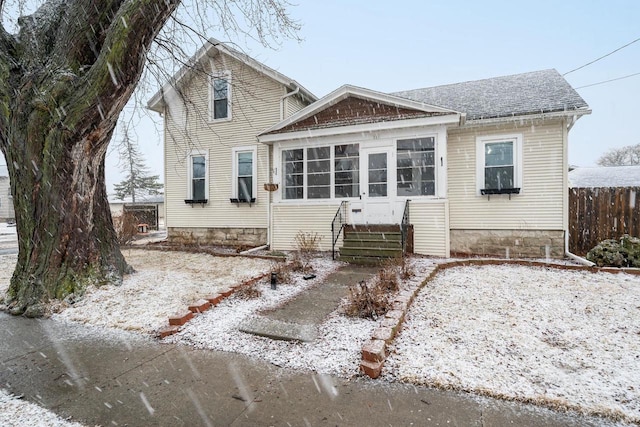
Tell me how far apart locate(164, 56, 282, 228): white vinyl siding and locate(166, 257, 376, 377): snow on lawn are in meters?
6.36

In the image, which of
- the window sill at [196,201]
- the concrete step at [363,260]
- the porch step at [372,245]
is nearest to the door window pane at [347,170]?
the porch step at [372,245]

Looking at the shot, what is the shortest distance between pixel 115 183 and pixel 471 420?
53307 mm

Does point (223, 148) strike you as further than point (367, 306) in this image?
Yes

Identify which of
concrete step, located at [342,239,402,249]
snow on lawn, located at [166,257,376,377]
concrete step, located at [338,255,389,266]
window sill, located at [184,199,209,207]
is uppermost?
window sill, located at [184,199,209,207]

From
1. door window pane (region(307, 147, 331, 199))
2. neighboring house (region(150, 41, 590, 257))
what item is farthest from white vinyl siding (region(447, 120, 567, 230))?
door window pane (region(307, 147, 331, 199))

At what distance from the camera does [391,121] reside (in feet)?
27.0

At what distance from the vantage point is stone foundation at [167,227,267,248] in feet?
35.4

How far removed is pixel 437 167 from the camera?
26.6 ft

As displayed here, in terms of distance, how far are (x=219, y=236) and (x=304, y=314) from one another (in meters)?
7.57

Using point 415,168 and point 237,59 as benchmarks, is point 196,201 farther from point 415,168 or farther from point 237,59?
point 415,168

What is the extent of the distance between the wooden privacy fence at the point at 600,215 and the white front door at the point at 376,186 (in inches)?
202

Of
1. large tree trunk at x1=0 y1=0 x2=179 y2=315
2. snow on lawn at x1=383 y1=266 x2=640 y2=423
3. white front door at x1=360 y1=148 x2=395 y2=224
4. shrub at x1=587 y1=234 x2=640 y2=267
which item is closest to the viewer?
snow on lawn at x1=383 y1=266 x2=640 y2=423

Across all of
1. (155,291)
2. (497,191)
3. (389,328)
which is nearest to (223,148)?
(155,291)

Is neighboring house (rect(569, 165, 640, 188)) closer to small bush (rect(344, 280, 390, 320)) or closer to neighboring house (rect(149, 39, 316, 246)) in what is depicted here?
neighboring house (rect(149, 39, 316, 246))
